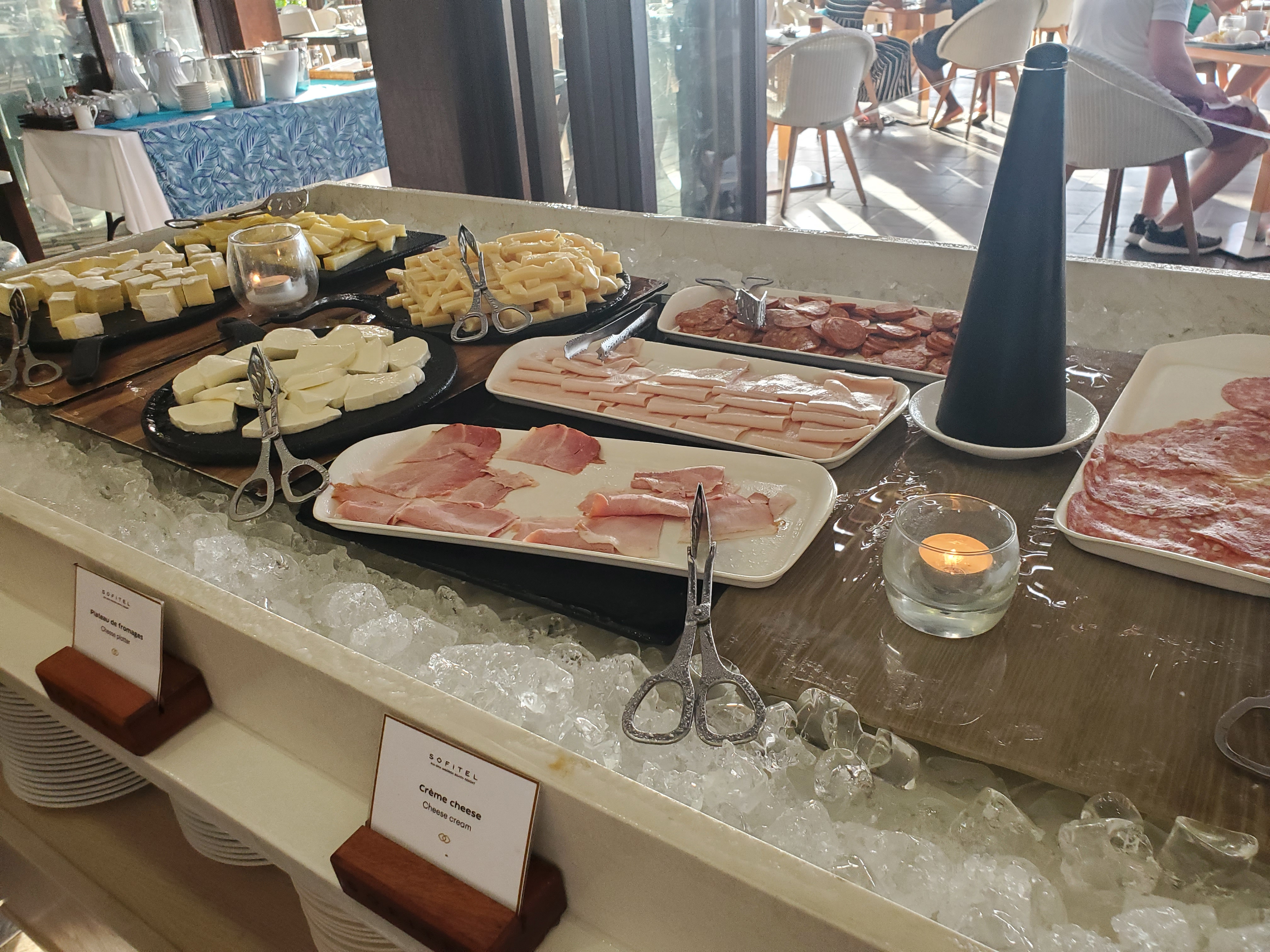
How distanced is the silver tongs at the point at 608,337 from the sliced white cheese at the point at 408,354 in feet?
0.68

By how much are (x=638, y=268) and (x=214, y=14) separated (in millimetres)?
5264

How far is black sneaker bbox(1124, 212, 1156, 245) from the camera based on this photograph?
12.2 ft

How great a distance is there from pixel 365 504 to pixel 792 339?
2.20ft

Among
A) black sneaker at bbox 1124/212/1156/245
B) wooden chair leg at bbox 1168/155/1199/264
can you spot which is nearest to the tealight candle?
wooden chair leg at bbox 1168/155/1199/264

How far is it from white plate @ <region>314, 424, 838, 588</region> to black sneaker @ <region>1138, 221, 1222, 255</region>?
3.29 metres

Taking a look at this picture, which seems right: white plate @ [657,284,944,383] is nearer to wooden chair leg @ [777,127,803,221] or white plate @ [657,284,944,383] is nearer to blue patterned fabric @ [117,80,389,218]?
blue patterned fabric @ [117,80,389,218]

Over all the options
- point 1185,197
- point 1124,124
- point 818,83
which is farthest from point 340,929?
point 818,83

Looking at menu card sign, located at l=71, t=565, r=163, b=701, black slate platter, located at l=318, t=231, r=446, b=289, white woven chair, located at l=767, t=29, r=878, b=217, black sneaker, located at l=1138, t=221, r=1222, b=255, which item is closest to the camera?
menu card sign, located at l=71, t=565, r=163, b=701

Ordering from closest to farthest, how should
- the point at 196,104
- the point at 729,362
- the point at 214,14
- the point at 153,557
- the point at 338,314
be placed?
the point at 153,557 < the point at 729,362 < the point at 338,314 < the point at 196,104 < the point at 214,14

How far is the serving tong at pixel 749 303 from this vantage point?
4.52 ft

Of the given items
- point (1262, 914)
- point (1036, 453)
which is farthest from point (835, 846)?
point (1036, 453)

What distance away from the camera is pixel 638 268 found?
5.83 feet

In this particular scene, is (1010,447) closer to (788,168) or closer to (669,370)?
(669,370)

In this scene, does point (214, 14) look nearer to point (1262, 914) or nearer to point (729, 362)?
point (729, 362)
